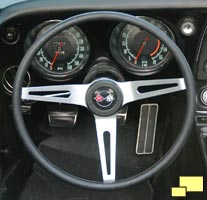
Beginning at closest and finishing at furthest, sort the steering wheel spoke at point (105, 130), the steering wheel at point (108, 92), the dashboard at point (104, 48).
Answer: the steering wheel at point (108, 92)
the steering wheel spoke at point (105, 130)
the dashboard at point (104, 48)

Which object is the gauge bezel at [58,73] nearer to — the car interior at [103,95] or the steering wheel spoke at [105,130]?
the car interior at [103,95]

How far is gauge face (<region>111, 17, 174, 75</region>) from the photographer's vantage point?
7.54ft

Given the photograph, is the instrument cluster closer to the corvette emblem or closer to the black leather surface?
the black leather surface

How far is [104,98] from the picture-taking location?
2070 millimetres

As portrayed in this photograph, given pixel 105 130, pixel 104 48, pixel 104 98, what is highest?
pixel 104 48

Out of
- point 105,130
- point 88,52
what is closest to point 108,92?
point 105,130

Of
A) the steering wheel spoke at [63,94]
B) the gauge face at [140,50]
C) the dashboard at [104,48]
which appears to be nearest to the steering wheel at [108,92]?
the steering wheel spoke at [63,94]

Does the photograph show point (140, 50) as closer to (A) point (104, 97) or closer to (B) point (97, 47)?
(B) point (97, 47)

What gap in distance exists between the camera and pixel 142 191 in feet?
8.50

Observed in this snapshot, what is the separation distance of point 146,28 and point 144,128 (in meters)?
0.66

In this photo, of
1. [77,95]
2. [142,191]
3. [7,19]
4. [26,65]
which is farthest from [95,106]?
[142,191]

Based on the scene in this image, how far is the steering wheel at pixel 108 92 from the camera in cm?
197

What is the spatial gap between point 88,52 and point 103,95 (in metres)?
0.32

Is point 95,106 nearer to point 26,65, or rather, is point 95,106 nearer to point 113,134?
point 113,134
